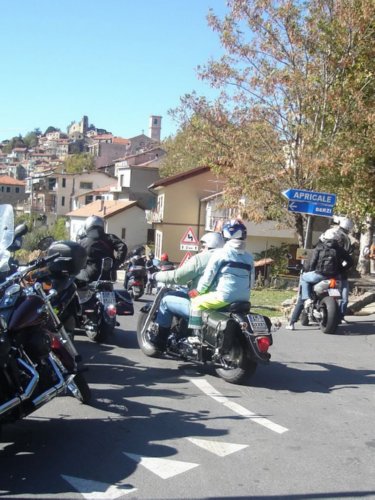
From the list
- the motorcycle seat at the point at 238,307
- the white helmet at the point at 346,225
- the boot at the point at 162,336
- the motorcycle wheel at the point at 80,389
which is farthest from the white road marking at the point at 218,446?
the white helmet at the point at 346,225

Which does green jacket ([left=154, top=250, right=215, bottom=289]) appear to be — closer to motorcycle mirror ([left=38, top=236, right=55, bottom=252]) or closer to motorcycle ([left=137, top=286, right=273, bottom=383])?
motorcycle ([left=137, top=286, right=273, bottom=383])

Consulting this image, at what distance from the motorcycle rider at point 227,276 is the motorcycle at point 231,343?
101 mm

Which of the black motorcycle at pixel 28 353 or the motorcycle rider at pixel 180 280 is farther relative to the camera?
the motorcycle rider at pixel 180 280

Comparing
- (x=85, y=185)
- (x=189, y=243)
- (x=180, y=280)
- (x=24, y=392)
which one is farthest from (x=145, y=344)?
(x=85, y=185)

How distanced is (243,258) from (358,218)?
52.9 ft

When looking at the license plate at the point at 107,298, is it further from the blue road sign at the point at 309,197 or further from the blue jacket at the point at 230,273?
the blue road sign at the point at 309,197

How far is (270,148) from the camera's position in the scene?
1816 centimetres

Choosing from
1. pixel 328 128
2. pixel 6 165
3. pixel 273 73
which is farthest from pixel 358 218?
pixel 6 165

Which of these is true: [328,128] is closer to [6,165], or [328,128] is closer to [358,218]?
[358,218]

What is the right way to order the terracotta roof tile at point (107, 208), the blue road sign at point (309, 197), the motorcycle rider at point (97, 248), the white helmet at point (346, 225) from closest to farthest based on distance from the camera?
1. the motorcycle rider at point (97, 248)
2. the white helmet at point (346, 225)
3. the blue road sign at point (309, 197)
4. the terracotta roof tile at point (107, 208)

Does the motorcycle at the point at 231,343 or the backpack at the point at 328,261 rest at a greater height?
→ the backpack at the point at 328,261

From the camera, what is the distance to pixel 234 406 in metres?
5.92

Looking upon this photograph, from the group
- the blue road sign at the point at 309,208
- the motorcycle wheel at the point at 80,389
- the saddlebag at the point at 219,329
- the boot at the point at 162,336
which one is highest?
the blue road sign at the point at 309,208

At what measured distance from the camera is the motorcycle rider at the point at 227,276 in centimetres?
699
